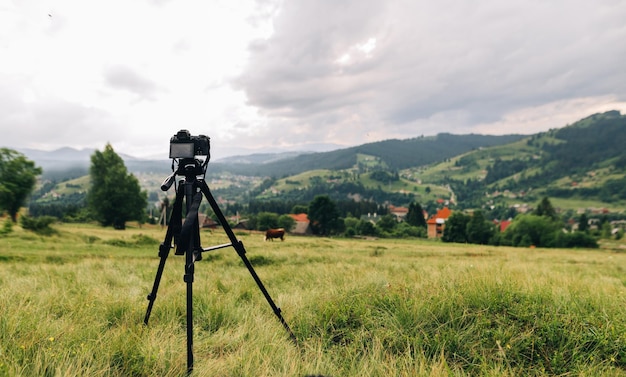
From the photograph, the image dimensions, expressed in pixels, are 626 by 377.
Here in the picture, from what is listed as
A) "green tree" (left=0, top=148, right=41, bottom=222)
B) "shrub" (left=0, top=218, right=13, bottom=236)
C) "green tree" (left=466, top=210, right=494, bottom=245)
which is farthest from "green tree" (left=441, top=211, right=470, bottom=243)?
"shrub" (left=0, top=218, right=13, bottom=236)

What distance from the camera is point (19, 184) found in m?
19.1

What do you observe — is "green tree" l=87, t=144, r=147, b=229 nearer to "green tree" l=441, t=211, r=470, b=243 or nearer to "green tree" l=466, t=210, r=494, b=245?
"green tree" l=441, t=211, r=470, b=243

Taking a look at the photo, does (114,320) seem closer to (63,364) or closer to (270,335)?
(63,364)

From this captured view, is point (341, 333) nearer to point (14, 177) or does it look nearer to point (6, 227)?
point (14, 177)

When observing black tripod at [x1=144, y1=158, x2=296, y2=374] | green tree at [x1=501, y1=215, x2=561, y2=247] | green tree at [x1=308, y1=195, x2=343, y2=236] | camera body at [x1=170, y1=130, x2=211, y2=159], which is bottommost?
green tree at [x1=501, y1=215, x2=561, y2=247]

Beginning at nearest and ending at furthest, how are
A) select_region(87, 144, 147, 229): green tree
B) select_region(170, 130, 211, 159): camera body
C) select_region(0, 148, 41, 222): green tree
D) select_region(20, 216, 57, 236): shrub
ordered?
select_region(170, 130, 211, 159): camera body, select_region(0, 148, 41, 222): green tree, select_region(20, 216, 57, 236): shrub, select_region(87, 144, 147, 229): green tree

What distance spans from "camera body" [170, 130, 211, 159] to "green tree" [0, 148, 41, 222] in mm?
21709

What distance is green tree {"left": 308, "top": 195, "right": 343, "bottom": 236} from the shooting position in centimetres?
7256

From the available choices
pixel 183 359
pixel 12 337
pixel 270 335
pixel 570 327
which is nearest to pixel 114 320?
pixel 12 337

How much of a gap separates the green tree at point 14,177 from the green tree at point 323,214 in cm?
5658

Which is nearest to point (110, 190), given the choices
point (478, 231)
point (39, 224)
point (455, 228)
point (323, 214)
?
point (39, 224)

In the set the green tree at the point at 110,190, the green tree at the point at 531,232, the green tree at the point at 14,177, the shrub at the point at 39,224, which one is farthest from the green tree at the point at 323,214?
the green tree at the point at 14,177

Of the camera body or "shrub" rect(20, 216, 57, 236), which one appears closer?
Answer: the camera body

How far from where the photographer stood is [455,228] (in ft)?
247
